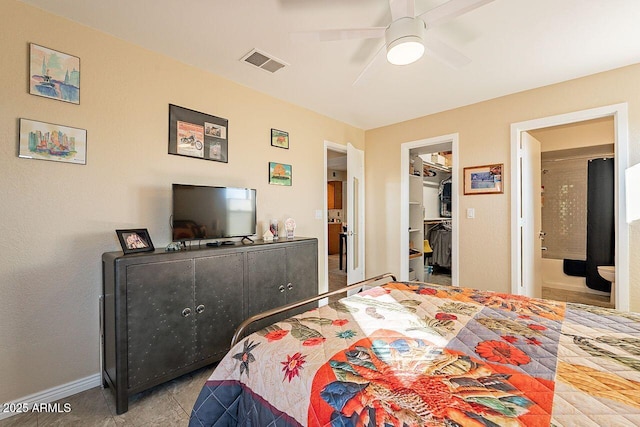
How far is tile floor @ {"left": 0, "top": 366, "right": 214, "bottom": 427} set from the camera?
64.1 inches

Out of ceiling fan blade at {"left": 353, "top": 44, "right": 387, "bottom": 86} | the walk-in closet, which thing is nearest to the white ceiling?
ceiling fan blade at {"left": 353, "top": 44, "right": 387, "bottom": 86}

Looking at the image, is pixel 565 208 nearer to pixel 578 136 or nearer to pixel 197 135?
pixel 578 136

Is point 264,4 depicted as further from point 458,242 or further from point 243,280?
point 458,242

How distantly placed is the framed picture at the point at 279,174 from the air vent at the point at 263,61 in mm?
988

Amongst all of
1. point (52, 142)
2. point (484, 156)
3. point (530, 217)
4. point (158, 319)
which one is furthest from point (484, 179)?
point (52, 142)

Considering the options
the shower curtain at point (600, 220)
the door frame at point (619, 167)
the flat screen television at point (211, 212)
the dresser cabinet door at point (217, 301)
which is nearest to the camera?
the dresser cabinet door at point (217, 301)

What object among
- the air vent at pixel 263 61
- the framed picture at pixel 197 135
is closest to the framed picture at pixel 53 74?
the framed picture at pixel 197 135

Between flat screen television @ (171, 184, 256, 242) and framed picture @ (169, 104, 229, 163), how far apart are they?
1.37 ft

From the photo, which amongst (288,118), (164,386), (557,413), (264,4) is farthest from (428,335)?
(288,118)

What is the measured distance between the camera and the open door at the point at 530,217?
3.13m

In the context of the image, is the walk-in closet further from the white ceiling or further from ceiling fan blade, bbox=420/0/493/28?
ceiling fan blade, bbox=420/0/493/28

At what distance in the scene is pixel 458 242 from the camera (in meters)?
3.46

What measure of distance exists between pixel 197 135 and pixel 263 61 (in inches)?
35.0

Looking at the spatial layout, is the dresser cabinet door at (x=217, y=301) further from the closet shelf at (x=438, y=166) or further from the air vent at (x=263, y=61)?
the closet shelf at (x=438, y=166)
